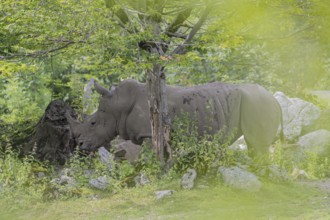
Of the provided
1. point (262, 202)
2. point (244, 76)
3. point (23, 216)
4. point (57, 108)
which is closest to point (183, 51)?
point (262, 202)

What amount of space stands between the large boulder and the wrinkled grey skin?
2766 mm

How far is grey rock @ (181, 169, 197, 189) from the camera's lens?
8.40 meters

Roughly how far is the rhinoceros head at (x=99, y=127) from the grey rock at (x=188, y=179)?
2.26 meters

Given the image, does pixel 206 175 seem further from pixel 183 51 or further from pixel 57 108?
pixel 57 108

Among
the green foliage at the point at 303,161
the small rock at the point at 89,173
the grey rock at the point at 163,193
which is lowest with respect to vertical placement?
the green foliage at the point at 303,161

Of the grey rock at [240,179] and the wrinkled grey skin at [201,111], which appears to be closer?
the grey rock at [240,179]

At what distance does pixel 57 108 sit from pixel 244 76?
7950 millimetres

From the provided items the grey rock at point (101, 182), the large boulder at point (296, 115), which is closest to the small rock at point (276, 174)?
the grey rock at point (101, 182)

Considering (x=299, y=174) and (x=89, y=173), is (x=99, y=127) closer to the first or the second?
Result: (x=89, y=173)

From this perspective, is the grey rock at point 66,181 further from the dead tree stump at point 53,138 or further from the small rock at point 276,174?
the small rock at point 276,174

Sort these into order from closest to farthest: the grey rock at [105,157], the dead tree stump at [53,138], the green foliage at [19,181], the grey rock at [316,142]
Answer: the green foliage at [19,181] → the grey rock at [105,157] → the dead tree stump at [53,138] → the grey rock at [316,142]

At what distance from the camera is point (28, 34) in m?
8.45

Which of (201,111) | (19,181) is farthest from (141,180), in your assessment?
(201,111)

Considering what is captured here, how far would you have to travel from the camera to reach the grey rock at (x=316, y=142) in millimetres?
11820
